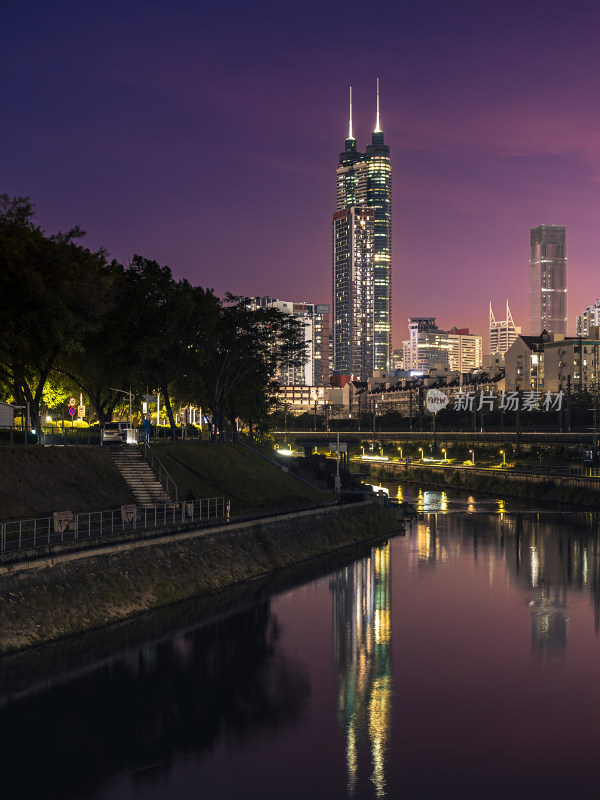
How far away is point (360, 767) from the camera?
997 inches

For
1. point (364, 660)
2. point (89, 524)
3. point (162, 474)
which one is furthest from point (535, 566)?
point (89, 524)

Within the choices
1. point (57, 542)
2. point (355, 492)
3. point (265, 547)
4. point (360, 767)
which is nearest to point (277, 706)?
point (360, 767)

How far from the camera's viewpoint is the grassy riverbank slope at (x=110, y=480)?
4866 centimetres

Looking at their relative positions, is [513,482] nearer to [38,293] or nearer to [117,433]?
[117,433]

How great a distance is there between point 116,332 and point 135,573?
33702 mm

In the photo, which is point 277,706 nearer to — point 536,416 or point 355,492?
point 355,492

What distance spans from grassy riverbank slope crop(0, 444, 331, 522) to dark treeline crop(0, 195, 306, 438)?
7.28m

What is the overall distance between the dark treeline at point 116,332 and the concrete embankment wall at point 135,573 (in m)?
17.7

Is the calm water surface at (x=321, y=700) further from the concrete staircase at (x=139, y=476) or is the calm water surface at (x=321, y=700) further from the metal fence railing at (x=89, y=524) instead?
the concrete staircase at (x=139, y=476)

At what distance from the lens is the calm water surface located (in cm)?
2464

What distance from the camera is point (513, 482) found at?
125m

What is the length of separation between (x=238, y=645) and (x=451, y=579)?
22.2 metres

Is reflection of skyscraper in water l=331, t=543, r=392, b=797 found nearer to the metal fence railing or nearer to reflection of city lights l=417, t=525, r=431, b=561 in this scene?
reflection of city lights l=417, t=525, r=431, b=561

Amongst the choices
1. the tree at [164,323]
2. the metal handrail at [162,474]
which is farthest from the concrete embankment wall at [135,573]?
the tree at [164,323]
